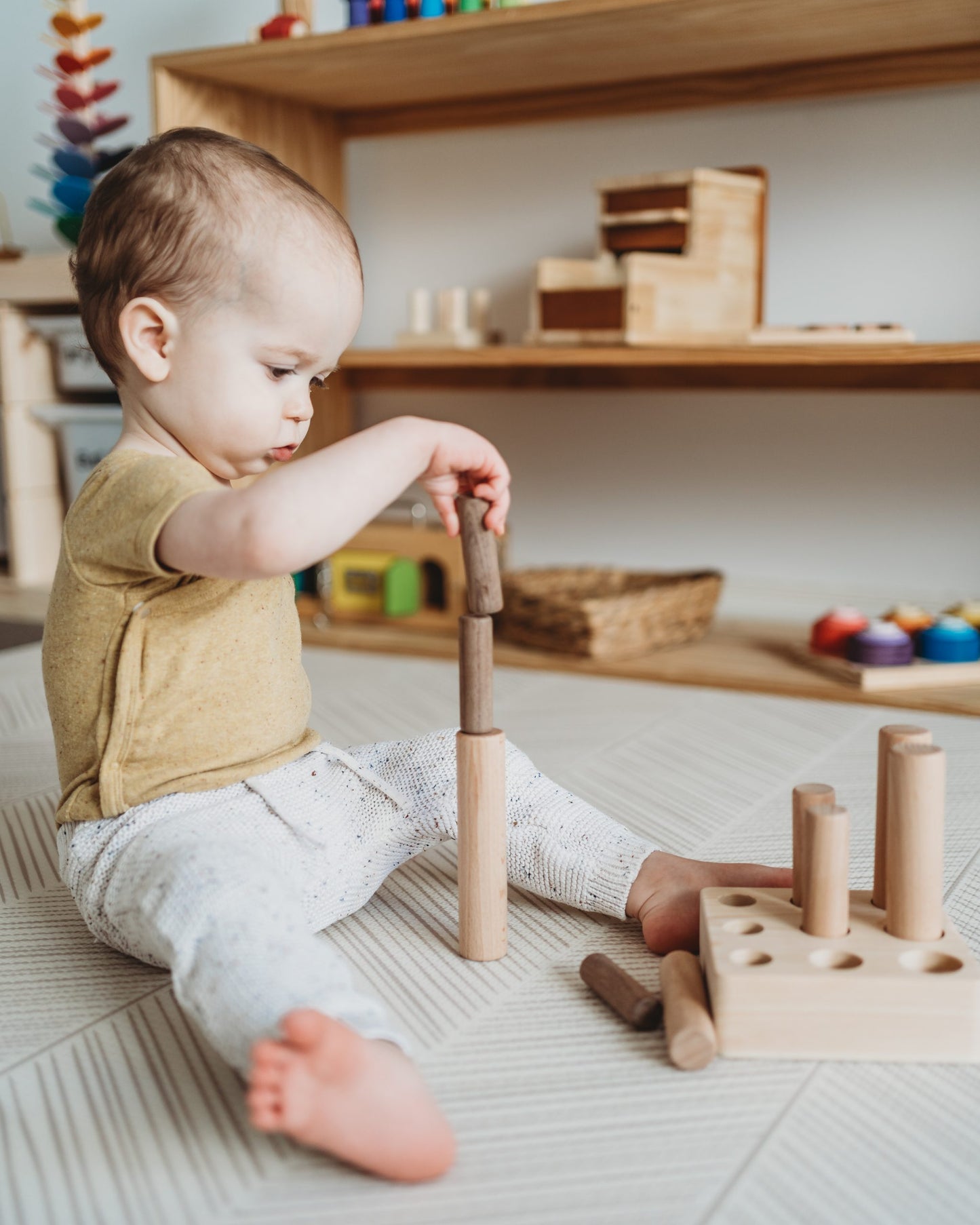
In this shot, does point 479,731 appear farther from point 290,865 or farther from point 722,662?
point 722,662

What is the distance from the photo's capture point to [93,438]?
1.99 meters

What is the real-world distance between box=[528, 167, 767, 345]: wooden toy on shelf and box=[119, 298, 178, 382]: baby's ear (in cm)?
86

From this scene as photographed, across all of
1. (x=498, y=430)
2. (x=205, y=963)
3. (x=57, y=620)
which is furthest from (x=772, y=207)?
(x=205, y=963)

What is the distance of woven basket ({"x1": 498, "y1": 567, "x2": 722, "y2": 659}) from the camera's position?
4.84ft

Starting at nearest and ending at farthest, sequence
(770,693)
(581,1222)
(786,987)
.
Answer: (581,1222), (786,987), (770,693)

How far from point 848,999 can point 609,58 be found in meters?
1.30

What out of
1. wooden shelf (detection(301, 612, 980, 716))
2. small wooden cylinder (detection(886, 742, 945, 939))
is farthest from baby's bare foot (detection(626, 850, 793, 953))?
wooden shelf (detection(301, 612, 980, 716))

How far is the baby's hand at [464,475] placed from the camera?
69 centimetres

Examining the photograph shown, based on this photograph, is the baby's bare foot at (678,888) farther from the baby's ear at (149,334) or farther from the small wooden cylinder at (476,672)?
the baby's ear at (149,334)

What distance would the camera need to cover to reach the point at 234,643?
0.75m

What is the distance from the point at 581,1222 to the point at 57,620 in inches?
17.9

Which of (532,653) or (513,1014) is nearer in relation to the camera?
(513,1014)

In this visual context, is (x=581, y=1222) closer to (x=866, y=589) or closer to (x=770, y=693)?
(x=770, y=693)

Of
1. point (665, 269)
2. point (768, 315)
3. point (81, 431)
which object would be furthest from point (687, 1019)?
point (81, 431)
